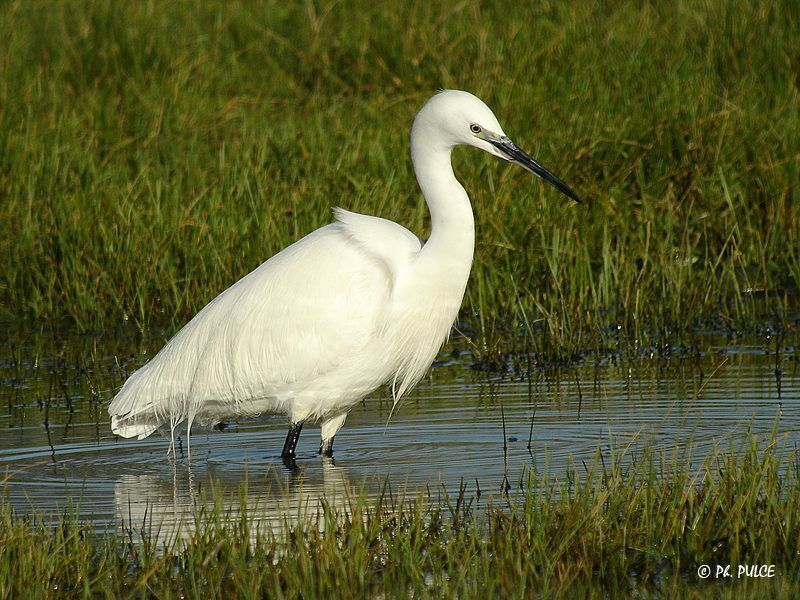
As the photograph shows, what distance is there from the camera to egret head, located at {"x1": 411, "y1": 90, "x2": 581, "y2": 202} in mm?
5059

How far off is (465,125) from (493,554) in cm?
199

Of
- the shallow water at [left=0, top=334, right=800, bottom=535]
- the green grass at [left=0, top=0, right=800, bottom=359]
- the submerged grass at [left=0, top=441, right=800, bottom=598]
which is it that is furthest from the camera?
the green grass at [left=0, top=0, right=800, bottom=359]

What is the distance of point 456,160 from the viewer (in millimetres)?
8016

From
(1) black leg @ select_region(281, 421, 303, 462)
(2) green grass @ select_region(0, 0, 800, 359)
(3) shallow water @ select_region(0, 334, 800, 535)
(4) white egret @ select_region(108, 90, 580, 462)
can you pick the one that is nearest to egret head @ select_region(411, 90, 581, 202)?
(4) white egret @ select_region(108, 90, 580, 462)

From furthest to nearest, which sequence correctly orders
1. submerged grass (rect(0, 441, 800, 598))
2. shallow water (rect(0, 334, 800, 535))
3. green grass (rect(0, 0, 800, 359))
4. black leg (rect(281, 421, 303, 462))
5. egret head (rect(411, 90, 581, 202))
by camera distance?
green grass (rect(0, 0, 800, 359)), black leg (rect(281, 421, 303, 462)), egret head (rect(411, 90, 581, 202)), shallow water (rect(0, 334, 800, 535)), submerged grass (rect(0, 441, 800, 598))

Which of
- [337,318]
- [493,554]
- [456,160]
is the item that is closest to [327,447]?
[337,318]

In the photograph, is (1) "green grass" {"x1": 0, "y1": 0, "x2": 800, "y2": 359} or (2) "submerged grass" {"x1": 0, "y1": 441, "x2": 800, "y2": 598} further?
(1) "green grass" {"x1": 0, "y1": 0, "x2": 800, "y2": 359}

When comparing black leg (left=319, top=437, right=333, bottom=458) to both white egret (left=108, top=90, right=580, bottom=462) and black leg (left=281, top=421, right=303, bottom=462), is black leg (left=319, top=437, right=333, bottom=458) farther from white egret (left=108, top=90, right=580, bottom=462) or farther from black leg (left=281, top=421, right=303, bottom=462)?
black leg (left=281, top=421, right=303, bottom=462)

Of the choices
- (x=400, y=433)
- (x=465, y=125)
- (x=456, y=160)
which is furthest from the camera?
(x=456, y=160)

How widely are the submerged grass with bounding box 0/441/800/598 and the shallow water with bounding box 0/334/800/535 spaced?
61 cm

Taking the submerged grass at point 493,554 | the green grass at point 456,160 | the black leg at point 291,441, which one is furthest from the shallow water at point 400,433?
the submerged grass at point 493,554

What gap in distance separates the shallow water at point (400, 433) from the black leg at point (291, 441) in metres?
0.07

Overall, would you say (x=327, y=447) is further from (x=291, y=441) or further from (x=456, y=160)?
(x=456, y=160)

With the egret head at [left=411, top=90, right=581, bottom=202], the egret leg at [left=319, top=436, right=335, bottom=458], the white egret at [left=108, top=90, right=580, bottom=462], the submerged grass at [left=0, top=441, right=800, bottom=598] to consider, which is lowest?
the submerged grass at [left=0, top=441, right=800, bottom=598]
